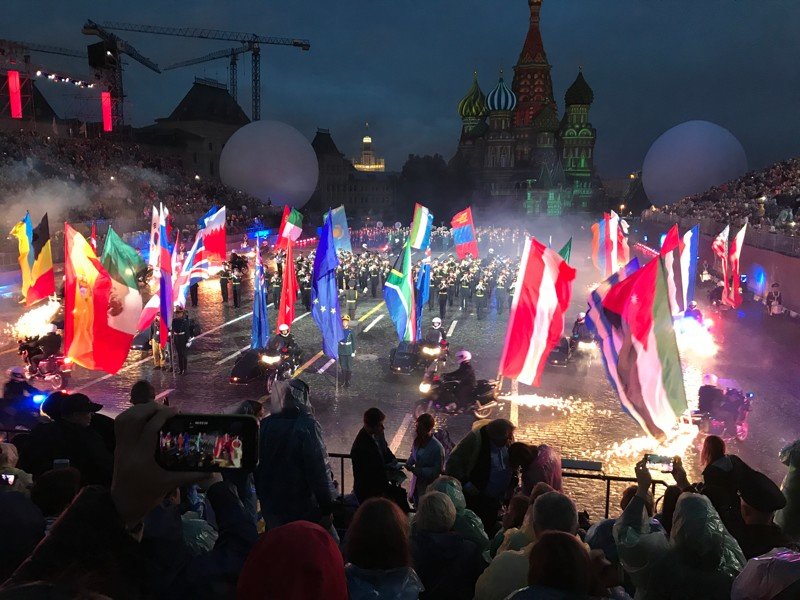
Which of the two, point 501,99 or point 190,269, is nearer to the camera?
point 190,269

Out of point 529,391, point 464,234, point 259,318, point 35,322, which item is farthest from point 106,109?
point 529,391

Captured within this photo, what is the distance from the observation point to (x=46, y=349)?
1364 centimetres

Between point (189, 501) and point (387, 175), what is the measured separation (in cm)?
9763

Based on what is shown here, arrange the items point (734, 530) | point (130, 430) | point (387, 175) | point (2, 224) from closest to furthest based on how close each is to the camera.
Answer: point (130, 430) → point (734, 530) → point (2, 224) → point (387, 175)

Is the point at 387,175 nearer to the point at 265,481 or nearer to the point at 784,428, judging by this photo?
the point at 784,428

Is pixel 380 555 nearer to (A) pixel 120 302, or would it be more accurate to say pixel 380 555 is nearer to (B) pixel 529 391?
(A) pixel 120 302

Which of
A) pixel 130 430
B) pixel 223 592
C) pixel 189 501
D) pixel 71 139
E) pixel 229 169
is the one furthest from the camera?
pixel 229 169

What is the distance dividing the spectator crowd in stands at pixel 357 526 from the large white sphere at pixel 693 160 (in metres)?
61.2

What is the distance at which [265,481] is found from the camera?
14.5ft

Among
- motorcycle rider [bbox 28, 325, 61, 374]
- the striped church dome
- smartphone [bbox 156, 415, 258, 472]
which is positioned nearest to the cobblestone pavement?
motorcycle rider [bbox 28, 325, 61, 374]

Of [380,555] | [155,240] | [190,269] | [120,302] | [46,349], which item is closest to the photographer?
[380,555]

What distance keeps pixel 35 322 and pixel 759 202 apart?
3425cm

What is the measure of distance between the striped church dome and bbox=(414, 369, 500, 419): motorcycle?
8208 cm

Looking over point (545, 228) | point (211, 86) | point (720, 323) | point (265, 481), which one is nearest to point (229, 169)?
point (211, 86)
